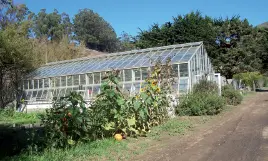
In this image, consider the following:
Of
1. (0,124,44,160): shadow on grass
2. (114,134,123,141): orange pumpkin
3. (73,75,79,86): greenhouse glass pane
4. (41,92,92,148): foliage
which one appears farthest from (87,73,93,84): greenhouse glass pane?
(41,92,92,148): foliage

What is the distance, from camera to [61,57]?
33.5m

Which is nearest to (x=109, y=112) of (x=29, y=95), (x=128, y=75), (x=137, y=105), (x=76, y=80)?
(x=137, y=105)

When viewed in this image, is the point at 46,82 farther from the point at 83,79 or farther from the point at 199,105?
the point at 199,105

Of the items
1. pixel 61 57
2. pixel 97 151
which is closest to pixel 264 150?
pixel 97 151

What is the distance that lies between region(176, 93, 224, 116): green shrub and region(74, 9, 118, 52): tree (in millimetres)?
54336

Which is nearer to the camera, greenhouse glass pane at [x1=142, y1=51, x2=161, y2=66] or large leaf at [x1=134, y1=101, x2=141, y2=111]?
large leaf at [x1=134, y1=101, x2=141, y2=111]

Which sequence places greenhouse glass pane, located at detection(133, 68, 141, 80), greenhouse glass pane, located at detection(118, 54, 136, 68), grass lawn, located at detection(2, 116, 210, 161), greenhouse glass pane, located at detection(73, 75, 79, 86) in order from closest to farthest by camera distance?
grass lawn, located at detection(2, 116, 210, 161) → greenhouse glass pane, located at detection(133, 68, 141, 80) → greenhouse glass pane, located at detection(118, 54, 136, 68) → greenhouse glass pane, located at detection(73, 75, 79, 86)

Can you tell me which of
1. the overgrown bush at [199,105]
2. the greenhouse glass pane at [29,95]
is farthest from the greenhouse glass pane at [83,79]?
the overgrown bush at [199,105]

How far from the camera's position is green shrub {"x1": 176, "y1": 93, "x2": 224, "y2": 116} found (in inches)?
428

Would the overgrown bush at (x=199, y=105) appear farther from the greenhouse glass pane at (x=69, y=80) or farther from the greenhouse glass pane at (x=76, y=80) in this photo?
the greenhouse glass pane at (x=69, y=80)

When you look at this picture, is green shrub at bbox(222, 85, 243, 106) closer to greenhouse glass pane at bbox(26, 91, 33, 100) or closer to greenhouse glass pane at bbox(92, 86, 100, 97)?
greenhouse glass pane at bbox(92, 86, 100, 97)

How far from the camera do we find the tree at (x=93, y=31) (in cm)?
6383

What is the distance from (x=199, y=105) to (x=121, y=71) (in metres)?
7.59

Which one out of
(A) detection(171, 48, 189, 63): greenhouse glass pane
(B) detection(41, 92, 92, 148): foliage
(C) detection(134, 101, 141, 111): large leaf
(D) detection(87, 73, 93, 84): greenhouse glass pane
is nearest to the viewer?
(B) detection(41, 92, 92, 148): foliage
